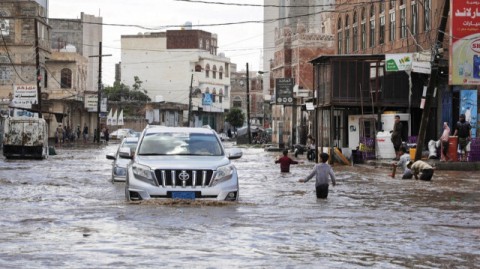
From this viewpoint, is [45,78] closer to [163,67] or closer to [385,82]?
[163,67]

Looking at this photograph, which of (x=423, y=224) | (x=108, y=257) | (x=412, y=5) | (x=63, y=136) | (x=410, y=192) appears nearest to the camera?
(x=108, y=257)

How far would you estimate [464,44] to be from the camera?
36125 millimetres

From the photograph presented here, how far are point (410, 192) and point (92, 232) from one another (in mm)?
12006

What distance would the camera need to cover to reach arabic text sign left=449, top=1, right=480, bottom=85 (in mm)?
35938

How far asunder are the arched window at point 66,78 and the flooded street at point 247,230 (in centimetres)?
7071

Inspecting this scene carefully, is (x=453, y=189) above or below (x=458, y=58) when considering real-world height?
below

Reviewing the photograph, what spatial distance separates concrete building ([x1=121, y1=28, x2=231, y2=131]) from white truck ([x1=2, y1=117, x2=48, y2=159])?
7874 centimetres

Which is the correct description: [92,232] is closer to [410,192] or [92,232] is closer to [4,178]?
[410,192]

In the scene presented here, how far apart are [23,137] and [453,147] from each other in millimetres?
21479

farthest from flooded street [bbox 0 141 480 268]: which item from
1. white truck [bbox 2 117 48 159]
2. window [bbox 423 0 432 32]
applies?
white truck [bbox 2 117 48 159]

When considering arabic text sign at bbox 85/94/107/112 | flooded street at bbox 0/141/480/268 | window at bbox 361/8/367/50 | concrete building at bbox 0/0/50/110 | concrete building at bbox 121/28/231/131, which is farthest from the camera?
concrete building at bbox 121/28/231/131

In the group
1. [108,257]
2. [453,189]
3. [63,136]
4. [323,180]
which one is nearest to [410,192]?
[453,189]

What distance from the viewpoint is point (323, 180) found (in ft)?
64.6

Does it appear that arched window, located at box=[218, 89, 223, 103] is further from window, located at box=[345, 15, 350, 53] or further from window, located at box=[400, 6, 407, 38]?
window, located at box=[400, 6, 407, 38]
